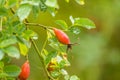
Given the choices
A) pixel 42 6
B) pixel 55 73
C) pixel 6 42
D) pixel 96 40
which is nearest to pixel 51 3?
pixel 42 6

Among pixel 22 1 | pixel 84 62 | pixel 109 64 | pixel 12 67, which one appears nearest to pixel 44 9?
pixel 22 1

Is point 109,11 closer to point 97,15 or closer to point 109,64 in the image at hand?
point 97,15

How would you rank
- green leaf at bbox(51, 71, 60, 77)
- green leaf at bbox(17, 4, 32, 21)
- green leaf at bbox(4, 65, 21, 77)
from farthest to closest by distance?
green leaf at bbox(51, 71, 60, 77)
green leaf at bbox(4, 65, 21, 77)
green leaf at bbox(17, 4, 32, 21)

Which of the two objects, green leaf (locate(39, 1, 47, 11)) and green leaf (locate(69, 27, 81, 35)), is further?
green leaf (locate(69, 27, 81, 35))

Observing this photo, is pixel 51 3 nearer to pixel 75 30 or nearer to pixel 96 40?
pixel 75 30

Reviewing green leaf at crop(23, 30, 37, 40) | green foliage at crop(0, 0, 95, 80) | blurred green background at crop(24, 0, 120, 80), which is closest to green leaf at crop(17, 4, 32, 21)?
green foliage at crop(0, 0, 95, 80)

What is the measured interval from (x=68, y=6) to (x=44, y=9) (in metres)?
2.79

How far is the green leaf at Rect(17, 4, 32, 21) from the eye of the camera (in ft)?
4.38

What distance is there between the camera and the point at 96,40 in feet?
13.9

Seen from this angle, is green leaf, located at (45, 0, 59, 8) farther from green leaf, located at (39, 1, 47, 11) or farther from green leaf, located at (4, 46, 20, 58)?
green leaf, located at (4, 46, 20, 58)

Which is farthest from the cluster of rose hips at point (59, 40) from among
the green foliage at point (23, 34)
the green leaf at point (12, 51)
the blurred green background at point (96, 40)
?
the blurred green background at point (96, 40)

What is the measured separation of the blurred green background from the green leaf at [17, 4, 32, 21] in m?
2.54

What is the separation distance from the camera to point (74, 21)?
62.0 inches

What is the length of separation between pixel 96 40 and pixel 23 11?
293cm
